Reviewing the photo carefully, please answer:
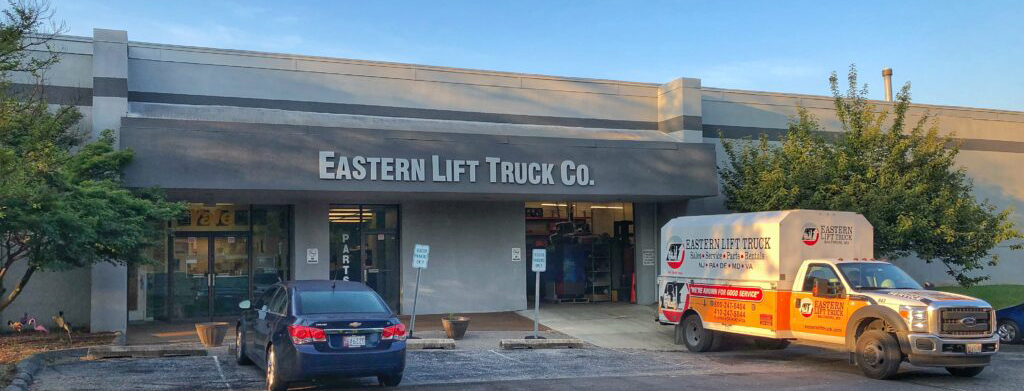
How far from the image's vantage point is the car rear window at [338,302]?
36.4 ft

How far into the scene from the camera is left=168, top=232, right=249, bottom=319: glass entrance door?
20.7m

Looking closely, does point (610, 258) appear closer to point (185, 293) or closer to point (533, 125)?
point (533, 125)

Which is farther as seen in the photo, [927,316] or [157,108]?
[157,108]

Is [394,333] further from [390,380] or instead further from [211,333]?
[211,333]

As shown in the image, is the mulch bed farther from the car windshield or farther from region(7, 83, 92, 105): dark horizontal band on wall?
the car windshield

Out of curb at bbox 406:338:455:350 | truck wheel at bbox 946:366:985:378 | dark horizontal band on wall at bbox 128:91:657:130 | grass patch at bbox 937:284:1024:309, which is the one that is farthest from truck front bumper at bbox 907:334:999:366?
grass patch at bbox 937:284:1024:309

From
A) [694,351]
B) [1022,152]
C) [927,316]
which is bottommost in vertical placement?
[694,351]

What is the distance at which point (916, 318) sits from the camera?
12820 mm

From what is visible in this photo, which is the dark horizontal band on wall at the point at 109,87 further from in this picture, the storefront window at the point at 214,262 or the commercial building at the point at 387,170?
the storefront window at the point at 214,262

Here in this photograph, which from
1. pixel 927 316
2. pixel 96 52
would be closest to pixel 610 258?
pixel 927 316

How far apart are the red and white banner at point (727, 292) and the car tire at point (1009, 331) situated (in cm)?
717

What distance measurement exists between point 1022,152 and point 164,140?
26.3 m

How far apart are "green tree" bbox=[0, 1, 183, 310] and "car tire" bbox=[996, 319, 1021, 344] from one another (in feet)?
58.1

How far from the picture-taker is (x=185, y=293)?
20797 mm
